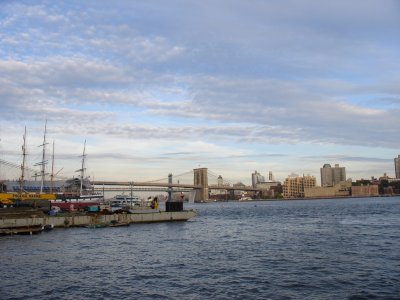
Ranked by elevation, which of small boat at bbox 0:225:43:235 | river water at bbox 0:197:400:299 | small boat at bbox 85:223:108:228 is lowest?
river water at bbox 0:197:400:299

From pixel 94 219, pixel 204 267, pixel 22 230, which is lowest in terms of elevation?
pixel 204 267

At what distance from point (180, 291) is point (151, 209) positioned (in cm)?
5466

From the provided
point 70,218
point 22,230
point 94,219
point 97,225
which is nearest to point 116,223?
point 97,225

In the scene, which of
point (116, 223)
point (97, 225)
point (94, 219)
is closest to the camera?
point (97, 225)

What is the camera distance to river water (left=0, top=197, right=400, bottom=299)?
2375 cm

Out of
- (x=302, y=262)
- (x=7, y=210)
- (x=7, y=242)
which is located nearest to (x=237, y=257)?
(x=302, y=262)

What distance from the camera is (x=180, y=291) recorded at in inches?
950

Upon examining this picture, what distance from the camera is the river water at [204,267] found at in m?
23.8

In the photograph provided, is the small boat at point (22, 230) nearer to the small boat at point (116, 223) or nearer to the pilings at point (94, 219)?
the pilings at point (94, 219)

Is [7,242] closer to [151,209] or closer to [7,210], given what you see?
[7,210]

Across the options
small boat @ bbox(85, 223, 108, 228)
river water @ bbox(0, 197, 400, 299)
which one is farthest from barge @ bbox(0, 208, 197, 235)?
river water @ bbox(0, 197, 400, 299)

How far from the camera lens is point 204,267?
3136 centimetres

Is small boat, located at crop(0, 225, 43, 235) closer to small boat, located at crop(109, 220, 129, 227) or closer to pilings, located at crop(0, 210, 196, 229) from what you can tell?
pilings, located at crop(0, 210, 196, 229)

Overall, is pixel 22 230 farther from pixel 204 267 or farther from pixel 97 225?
pixel 204 267
